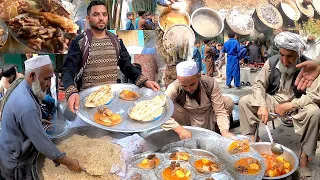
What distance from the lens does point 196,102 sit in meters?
3.61

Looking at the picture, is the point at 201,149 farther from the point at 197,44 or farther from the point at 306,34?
the point at 306,34

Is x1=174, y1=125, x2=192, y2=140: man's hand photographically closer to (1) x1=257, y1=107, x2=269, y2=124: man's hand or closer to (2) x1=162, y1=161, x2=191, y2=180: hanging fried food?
(2) x1=162, y1=161, x2=191, y2=180: hanging fried food

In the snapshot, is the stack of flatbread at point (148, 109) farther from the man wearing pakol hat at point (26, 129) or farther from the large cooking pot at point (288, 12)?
the large cooking pot at point (288, 12)

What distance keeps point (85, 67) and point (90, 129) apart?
573mm

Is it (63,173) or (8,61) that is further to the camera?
(8,61)

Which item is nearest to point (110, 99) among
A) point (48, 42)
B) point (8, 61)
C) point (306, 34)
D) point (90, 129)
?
point (90, 129)

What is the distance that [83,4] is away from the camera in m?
3.54

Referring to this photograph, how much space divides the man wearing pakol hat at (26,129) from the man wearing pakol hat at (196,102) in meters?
1.21

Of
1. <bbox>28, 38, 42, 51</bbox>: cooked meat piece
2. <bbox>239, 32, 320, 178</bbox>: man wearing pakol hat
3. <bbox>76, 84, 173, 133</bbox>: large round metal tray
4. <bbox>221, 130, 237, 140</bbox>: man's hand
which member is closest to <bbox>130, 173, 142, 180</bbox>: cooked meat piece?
<bbox>76, 84, 173, 133</bbox>: large round metal tray

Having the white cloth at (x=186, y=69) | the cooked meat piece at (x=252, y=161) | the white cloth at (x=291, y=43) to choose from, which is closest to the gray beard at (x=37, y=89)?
the white cloth at (x=186, y=69)

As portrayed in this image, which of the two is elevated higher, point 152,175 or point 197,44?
point 197,44

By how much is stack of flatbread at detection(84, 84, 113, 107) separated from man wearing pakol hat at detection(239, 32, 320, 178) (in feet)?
5.43

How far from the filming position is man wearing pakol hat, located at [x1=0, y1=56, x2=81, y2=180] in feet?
7.65

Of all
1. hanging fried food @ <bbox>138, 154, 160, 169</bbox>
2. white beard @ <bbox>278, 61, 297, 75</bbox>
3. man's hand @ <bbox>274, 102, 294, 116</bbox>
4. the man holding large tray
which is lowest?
hanging fried food @ <bbox>138, 154, 160, 169</bbox>
